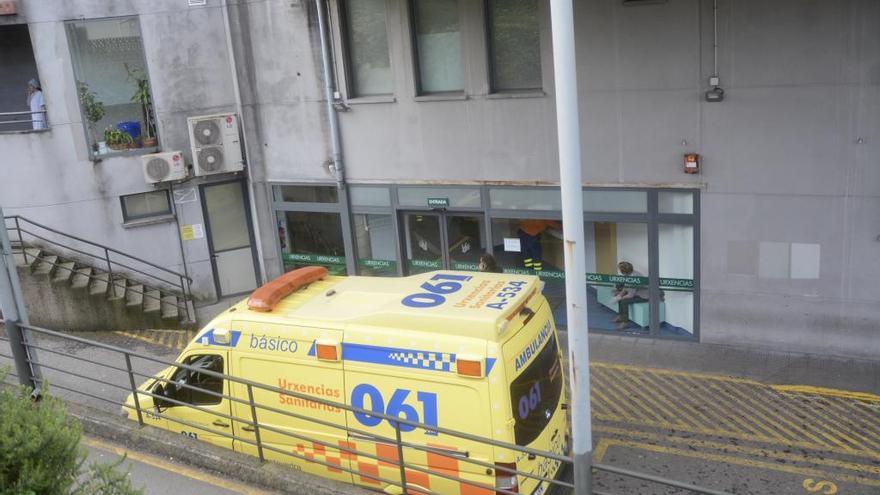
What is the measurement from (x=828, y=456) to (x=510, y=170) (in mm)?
6357

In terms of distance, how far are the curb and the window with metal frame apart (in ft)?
25.7

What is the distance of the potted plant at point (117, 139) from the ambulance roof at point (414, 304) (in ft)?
26.8

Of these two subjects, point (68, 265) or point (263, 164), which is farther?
point (263, 164)

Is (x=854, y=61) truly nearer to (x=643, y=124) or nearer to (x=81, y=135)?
(x=643, y=124)

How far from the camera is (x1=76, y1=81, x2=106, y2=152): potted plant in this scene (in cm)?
1533

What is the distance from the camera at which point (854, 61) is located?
10.7m

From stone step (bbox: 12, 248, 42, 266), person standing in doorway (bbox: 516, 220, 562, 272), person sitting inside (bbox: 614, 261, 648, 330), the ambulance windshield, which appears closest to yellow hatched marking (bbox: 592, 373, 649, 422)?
person sitting inside (bbox: 614, 261, 648, 330)

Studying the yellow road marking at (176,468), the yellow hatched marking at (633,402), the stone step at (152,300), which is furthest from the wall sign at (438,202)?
the yellow road marking at (176,468)

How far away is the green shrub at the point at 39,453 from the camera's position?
4426mm

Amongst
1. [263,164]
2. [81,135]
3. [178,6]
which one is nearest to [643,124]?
[263,164]

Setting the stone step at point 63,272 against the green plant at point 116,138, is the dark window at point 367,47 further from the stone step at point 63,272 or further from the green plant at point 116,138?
the stone step at point 63,272

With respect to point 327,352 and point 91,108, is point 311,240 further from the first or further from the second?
point 327,352

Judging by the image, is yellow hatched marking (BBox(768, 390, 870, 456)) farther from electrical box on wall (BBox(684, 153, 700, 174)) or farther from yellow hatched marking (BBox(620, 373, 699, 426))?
electrical box on wall (BBox(684, 153, 700, 174))

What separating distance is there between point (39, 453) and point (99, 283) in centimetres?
1109
